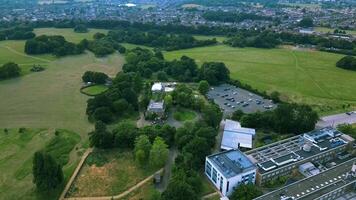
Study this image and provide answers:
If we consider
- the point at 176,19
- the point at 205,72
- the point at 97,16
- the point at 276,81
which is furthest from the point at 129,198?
the point at 97,16

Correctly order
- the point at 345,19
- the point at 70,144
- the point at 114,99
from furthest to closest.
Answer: the point at 345,19, the point at 114,99, the point at 70,144

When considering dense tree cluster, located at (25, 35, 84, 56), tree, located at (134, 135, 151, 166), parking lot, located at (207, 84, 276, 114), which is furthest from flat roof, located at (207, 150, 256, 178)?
dense tree cluster, located at (25, 35, 84, 56)

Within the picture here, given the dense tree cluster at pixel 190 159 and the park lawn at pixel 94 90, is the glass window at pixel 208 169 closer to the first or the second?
the dense tree cluster at pixel 190 159

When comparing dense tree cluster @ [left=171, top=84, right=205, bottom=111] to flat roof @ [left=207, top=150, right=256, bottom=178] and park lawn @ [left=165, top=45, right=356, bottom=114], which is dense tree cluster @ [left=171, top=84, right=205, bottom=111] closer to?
flat roof @ [left=207, top=150, right=256, bottom=178]

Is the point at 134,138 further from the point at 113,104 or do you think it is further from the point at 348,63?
the point at 348,63

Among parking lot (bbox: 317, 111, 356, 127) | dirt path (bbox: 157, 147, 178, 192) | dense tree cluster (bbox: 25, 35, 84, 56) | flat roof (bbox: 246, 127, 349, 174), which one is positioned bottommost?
dirt path (bbox: 157, 147, 178, 192)

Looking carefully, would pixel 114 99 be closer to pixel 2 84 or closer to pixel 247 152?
pixel 247 152

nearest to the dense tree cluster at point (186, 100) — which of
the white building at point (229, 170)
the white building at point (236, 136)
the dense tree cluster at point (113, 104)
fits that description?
the dense tree cluster at point (113, 104)
